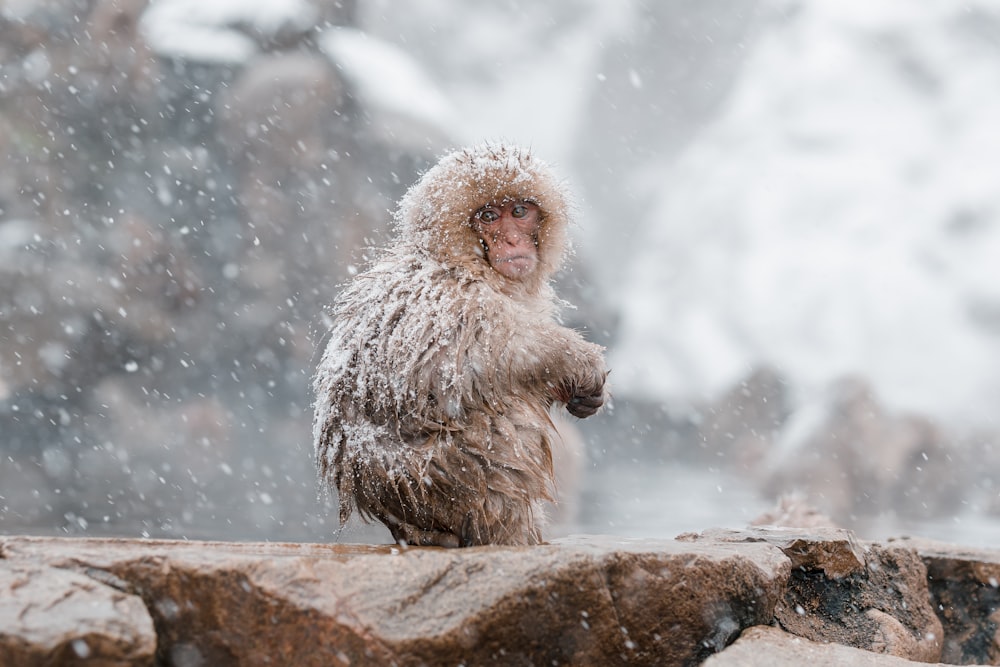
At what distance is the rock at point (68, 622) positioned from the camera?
1280 mm

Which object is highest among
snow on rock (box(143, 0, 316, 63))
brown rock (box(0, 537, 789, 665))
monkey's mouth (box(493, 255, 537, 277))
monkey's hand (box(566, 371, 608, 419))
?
snow on rock (box(143, 0, 316, 63))

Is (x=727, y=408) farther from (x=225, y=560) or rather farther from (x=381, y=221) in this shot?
(x=225, y=560)

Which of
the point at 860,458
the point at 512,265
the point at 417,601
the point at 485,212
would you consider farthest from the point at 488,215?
the point at 860,458

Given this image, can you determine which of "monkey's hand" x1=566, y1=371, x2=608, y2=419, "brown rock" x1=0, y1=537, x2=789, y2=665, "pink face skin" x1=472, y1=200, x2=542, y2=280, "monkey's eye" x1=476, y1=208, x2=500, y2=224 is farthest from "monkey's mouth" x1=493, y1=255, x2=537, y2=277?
"brown rock" x1=0, y1=537, x2=789, y2=665

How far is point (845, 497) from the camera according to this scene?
8172 millimetres

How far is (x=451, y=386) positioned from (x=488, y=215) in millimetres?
537

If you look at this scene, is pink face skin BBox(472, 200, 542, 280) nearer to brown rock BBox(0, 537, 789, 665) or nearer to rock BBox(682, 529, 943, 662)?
brown rock BBox(0, 537, 789, 665)

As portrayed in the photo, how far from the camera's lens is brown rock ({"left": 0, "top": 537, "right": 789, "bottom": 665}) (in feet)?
4.96

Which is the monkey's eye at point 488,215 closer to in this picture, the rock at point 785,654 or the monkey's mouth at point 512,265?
the monkey's mouth at point 512,265

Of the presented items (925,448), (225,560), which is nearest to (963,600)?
(225,560)

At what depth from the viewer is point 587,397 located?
2189 millimetres

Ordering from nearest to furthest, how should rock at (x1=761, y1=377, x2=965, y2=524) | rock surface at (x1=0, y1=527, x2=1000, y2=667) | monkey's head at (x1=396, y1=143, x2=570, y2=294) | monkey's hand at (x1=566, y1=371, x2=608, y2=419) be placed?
rock surface at (x1=0, y1=527, x2=1000, y2=667) → monkey's hand at (x1=566, y1=371, x2=608, y2=419) → monkey's head at (x1=396, y1=143, x2=570, y2=294) → rock at (x1=761, y1=377, x2=965, y2=524)

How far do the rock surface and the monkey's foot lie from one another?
0.45 ft

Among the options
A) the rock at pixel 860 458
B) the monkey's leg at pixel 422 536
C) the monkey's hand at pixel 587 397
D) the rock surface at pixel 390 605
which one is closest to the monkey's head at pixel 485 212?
the monkey's hand at pixel 587 397
